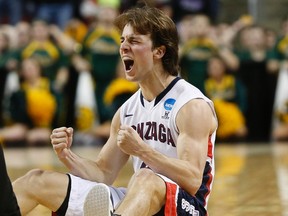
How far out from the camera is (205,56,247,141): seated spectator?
14.3m

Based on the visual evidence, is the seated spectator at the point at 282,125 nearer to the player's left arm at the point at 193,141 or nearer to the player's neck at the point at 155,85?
the player's neck at the point at 155,85

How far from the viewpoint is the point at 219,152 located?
12797mm

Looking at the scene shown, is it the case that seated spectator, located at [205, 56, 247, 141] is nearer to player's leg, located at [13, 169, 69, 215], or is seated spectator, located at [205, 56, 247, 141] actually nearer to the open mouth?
the open mouth

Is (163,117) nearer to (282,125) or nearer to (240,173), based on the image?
(240,173)

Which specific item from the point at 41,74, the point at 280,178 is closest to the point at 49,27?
the point at 41,74

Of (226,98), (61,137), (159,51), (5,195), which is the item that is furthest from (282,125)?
(5,195)

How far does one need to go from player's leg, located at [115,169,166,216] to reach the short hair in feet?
2.41

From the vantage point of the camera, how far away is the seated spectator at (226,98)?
47.0 ft

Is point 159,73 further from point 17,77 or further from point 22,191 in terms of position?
point 17,77

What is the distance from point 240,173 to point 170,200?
5.53 metres

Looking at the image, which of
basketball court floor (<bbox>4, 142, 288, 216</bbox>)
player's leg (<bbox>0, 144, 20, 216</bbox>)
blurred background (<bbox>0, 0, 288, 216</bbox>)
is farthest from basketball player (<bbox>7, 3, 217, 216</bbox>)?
blurred background (<bbox>0, 0, 288, 216</bbox>)

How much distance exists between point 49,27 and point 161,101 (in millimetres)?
10612

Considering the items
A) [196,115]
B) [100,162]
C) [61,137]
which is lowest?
[100,162]

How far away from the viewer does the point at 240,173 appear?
9.80m
